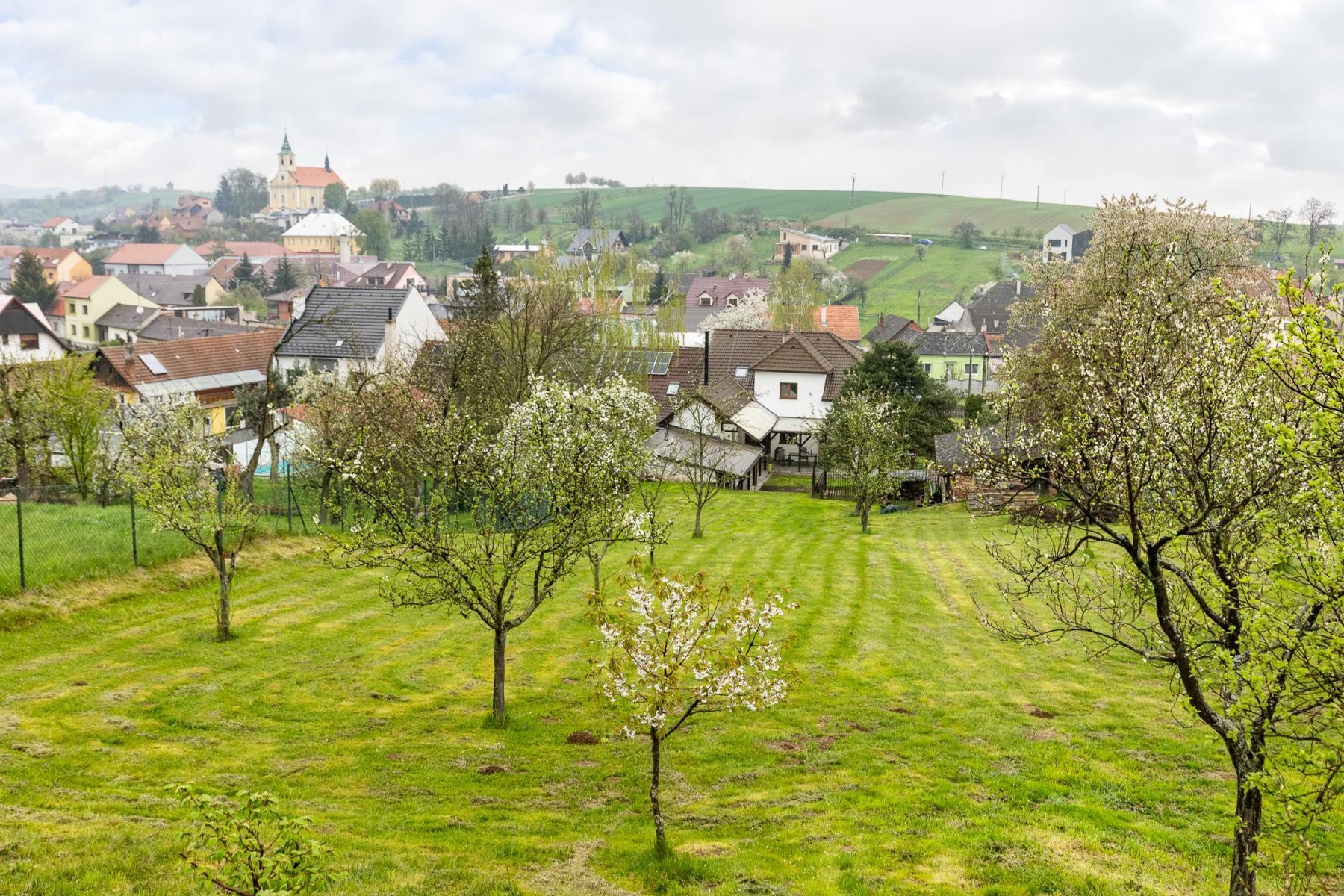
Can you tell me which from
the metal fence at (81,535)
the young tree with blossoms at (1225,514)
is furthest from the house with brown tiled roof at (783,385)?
the young tree with blossoms at (1225,514)

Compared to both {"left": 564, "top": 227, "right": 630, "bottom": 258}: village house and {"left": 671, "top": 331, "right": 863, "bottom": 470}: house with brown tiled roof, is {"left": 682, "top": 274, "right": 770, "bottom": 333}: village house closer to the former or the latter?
{"left": 564, "top": 227, "right": 630, "bottom": 258}: village house

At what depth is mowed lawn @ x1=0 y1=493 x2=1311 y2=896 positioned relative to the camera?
11609mm

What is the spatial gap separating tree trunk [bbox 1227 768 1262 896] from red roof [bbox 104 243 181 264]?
19192 cm

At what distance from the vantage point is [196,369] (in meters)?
65.5

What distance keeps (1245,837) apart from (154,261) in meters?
194

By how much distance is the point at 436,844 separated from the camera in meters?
12.3

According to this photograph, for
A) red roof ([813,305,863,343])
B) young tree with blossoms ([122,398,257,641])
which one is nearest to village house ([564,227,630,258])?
red roof ([813,305,863,343])

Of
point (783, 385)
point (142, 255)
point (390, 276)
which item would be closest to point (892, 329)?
point (783, 385)

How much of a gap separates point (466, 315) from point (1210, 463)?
142 ft

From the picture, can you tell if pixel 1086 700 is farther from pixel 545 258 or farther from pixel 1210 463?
pixel 545 258

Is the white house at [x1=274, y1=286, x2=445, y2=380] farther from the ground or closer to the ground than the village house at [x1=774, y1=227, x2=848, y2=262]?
closer to the ground

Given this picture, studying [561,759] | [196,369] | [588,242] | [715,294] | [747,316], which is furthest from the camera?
[588,242]

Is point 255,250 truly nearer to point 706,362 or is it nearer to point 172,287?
point 172,287

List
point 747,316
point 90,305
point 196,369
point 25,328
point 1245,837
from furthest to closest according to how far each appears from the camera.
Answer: point 90,305 < point 747,316 < point 25,328 < point 196,369 < point 1245,837
